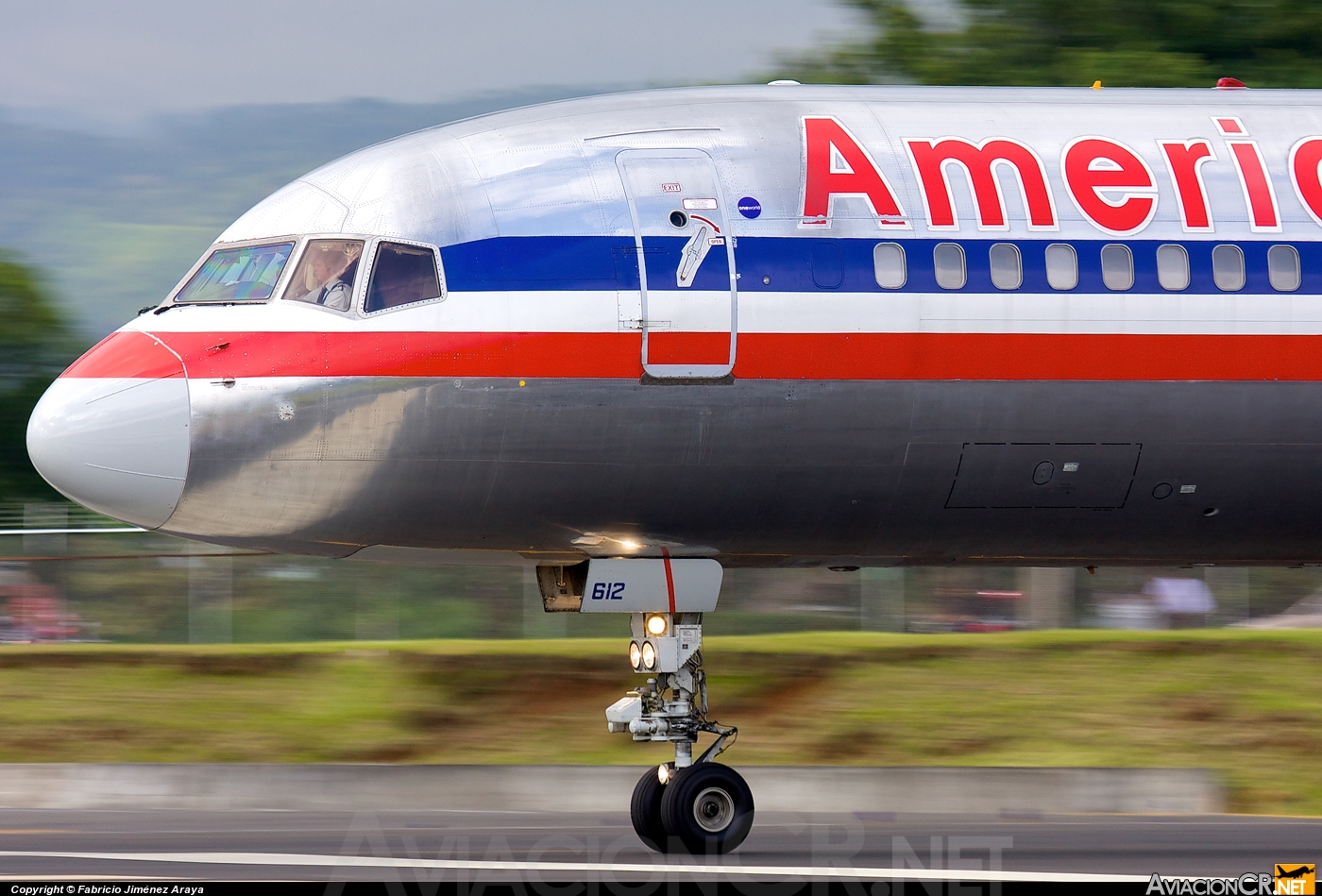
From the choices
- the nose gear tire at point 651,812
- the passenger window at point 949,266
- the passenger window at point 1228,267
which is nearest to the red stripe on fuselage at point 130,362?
the nose gear tire at point 651,812

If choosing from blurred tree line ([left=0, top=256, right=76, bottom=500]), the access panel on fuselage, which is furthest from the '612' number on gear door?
blurred tree line ([left=0, top=256, right=76, bottom=500])

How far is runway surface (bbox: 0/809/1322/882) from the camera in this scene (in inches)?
579

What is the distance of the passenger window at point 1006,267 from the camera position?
14.8 m

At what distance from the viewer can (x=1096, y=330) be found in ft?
48.4

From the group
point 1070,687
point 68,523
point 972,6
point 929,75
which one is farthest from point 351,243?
point 972,6

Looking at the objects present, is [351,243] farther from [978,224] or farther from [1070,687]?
[1070,687]

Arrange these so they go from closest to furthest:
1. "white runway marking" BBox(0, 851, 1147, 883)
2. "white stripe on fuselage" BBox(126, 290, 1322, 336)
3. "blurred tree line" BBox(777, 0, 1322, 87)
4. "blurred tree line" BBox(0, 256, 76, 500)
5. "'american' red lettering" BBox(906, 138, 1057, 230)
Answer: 1. "white stripe on fuselage" BBox(126, 290, 1322, 336)
2. "white runway marking" BBox(0, 851, 1147, 883)
3. "'american' red lettering" BBox(906, 138, 1057, 230)
4. "blurred tree line" BBox(777, 0, 1322, 87)
5. "blurred tree line" BBox(0, 256, 76, 500)

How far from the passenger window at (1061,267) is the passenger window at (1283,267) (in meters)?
1.64

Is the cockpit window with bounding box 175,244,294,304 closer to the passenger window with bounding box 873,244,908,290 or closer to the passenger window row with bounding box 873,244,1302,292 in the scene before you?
the passenger window with bounding box 873,244,908,290

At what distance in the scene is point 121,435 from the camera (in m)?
13.6

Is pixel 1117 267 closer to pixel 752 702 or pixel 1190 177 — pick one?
pixel 1190 177

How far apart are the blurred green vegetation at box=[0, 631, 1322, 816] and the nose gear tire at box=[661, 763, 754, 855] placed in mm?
6879

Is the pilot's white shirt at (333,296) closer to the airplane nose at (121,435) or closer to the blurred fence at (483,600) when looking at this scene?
the airplane nose at (121,435)

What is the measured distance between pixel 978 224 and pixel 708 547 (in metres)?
3.32
